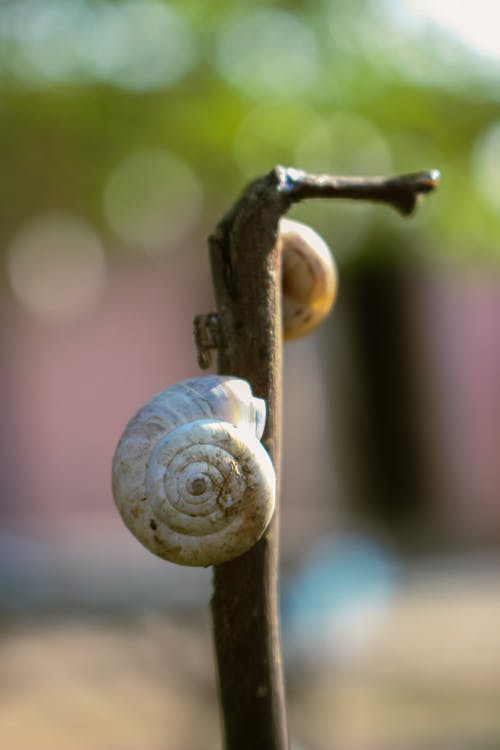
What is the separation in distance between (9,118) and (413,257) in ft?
7.60

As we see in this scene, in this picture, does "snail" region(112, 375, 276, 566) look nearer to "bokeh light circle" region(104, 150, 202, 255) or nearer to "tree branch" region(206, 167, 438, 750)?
"tree branch" region(206, 167, 438, 750)

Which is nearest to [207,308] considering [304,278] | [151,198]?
[151,198]

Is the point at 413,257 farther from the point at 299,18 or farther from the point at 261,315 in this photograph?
the point at 261,315

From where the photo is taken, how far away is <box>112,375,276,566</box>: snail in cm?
87

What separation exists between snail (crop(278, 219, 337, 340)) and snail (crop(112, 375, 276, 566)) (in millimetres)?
202

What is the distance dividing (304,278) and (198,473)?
272 millimetres

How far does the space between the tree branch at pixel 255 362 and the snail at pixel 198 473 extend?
0.03 m

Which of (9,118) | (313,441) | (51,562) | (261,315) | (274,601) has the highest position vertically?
(313,441)

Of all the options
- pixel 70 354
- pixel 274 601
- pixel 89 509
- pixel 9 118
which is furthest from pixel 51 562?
pixel 274 601

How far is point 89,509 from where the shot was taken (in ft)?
32.9

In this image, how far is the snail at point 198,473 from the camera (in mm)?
870

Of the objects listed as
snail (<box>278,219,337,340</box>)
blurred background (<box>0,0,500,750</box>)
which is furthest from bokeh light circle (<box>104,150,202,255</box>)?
snail (<box>278,219,337,340</box>)

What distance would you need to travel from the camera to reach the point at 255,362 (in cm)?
89

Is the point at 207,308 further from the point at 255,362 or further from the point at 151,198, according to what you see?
the point at 255,362
